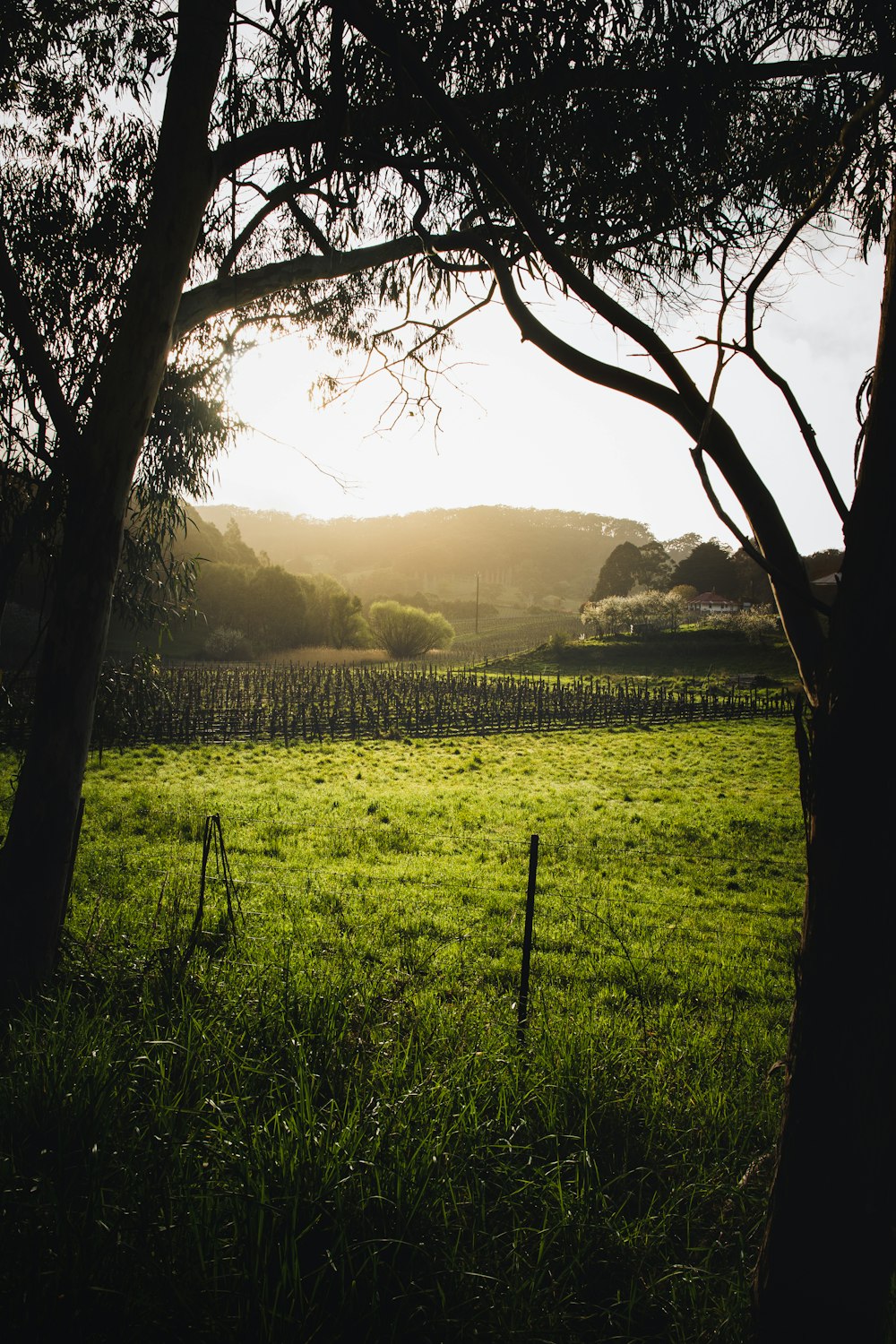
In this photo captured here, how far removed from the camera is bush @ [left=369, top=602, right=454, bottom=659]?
4434 cm

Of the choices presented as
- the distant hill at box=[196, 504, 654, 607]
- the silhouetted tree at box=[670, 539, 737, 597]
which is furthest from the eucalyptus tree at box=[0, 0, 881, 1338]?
the distant hill at box=[196, 504, 654, 607]

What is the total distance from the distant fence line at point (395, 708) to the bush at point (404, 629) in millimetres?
14428

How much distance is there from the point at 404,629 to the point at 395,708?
74.2ft

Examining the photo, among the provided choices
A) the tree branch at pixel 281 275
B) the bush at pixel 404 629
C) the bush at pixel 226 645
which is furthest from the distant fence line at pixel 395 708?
the bush at pixel 404 629

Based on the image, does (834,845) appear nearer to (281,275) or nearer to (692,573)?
(281,275)

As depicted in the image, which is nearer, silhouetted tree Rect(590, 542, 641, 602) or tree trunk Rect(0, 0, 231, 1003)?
tree trunk Rect(0, 0, 231, 1003)

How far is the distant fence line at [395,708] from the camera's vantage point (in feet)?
58.3

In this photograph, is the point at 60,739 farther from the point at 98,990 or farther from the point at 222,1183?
the point at 222,1183

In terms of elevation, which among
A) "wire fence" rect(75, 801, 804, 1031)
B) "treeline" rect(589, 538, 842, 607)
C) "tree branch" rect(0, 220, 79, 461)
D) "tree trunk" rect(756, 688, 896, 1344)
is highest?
"treeline" rect(589, 538, 842, 607)

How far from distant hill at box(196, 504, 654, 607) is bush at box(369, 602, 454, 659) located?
50.2 m

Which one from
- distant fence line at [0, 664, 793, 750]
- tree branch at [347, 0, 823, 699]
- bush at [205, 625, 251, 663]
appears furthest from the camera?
bush at [205, 625, 251, 663]

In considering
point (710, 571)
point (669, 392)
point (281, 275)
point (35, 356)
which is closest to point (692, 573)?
point (710, 571)

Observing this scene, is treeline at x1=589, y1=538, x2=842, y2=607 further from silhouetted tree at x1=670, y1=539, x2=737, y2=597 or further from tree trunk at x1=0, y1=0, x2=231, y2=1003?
tree trunk at x1=0, y1=0, x2=231, y2=1003

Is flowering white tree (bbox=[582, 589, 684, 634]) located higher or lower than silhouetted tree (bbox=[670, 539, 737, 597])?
lower
